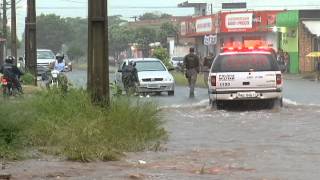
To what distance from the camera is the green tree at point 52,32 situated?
121m

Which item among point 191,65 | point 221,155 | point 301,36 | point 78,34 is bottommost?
point 221,155

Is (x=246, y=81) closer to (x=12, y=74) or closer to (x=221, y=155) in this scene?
(x=12, y=74)

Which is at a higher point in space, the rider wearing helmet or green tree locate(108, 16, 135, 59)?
green tree locate(108, 16, 135, 59)

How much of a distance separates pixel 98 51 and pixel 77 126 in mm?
2171

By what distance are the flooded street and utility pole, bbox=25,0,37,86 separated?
41.2ft

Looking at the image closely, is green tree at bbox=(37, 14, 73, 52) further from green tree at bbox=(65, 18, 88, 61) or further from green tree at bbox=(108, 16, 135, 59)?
green tree at bbox=(108, 16, 135, 59)

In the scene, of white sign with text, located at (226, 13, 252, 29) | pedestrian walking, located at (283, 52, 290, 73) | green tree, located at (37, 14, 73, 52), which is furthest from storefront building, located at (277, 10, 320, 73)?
green tree, located at (37, 14, 73, 52)

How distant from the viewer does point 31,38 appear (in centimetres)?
2972

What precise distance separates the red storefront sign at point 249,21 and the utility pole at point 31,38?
33195 millimetres

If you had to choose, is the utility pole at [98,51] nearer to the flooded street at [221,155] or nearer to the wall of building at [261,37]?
the flooded street at [221,155]

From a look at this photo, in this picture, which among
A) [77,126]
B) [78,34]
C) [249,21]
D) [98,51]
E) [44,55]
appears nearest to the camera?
[77,126]

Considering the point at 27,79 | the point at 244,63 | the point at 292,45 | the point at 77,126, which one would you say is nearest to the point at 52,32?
the point at 292,45

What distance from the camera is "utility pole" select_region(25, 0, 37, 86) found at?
29.0 metres

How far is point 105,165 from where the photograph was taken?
371 inches
